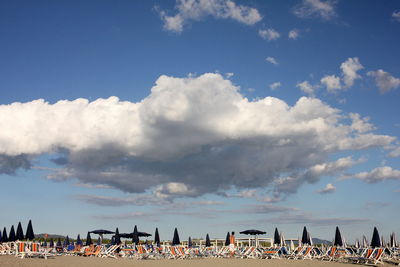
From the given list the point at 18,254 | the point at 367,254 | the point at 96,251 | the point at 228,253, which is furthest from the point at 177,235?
the point at 367,254

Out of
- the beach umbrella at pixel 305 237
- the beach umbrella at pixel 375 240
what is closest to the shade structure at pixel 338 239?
the beach umbrella at pixel 305 237

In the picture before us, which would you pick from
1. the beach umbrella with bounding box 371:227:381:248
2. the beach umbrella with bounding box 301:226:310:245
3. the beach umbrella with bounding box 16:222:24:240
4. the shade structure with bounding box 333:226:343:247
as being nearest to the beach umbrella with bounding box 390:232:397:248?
the shade structure with bounding box 333:226:343:247

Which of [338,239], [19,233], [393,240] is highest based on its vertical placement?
[19,233]

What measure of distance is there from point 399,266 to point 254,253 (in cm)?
980

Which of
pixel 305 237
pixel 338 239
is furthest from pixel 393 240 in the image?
pixel 305 237

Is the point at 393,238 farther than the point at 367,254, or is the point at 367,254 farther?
the point at 393,238

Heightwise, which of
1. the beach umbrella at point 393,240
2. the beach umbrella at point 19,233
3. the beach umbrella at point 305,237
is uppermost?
the beach umbrella at point 19,233

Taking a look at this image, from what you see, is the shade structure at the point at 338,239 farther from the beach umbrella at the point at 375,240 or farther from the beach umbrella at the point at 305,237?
the beach umbrella at the point at 375,240

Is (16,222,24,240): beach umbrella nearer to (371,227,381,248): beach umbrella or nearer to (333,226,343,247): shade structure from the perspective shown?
(333,226,343,247): shade structure

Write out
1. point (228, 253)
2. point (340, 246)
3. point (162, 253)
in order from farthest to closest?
point (340, 246)
point (228, 253)
point (162, 253)

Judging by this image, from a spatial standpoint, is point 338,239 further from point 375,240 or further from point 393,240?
point 393,240

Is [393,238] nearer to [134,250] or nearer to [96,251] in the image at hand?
[134,250]

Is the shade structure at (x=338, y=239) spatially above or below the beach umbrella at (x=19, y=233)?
below

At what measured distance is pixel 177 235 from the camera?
107ft
